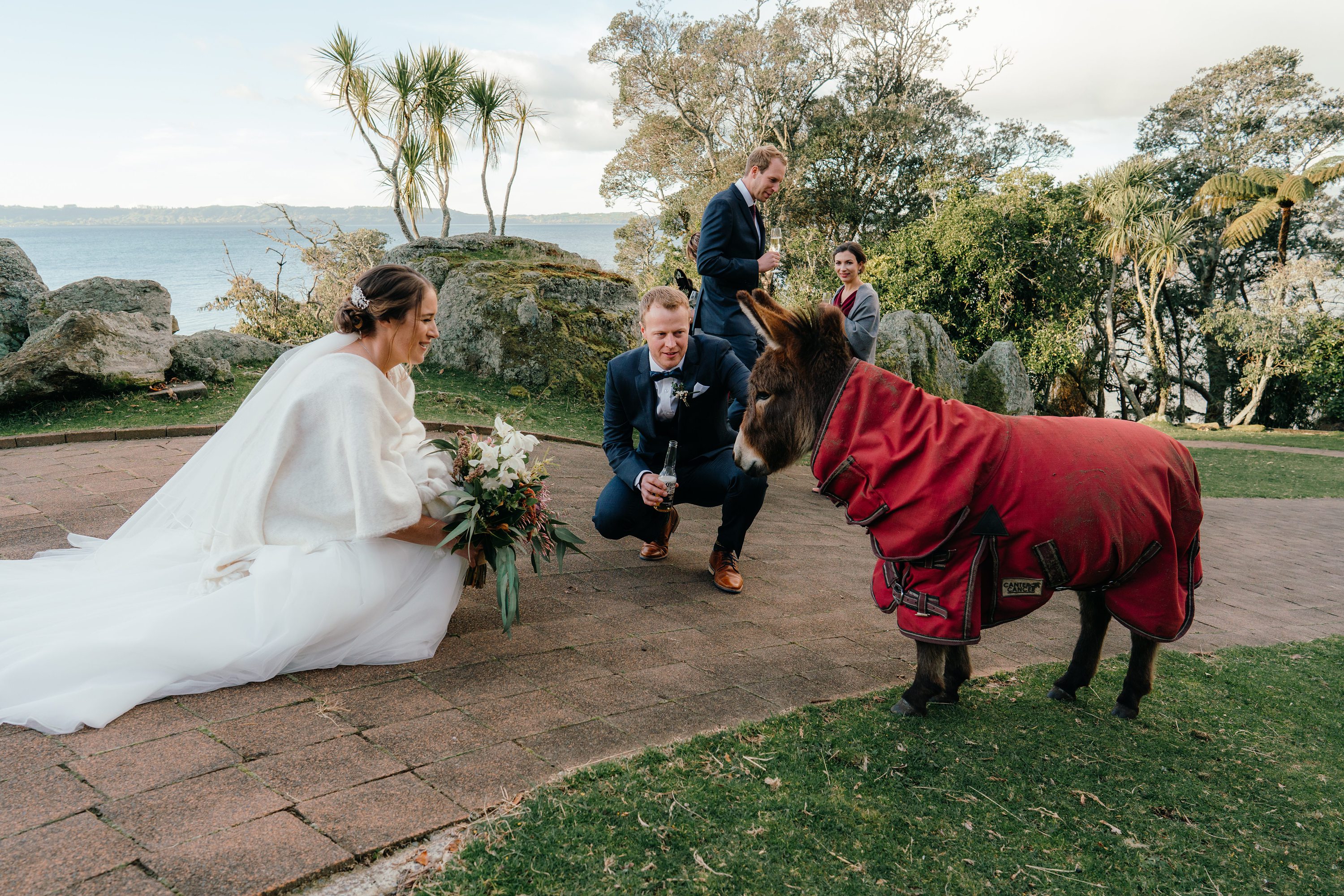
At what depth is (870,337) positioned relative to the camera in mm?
7051

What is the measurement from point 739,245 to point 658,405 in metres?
1.93

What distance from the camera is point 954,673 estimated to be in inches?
138

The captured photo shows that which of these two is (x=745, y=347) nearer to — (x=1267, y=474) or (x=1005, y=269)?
(x=1267, y=474)

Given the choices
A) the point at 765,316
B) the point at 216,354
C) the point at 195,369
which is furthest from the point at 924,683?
the point at 216,354

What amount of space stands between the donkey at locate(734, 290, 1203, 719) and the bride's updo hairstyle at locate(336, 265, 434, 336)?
161cm

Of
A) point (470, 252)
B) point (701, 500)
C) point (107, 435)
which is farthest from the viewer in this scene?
point (470, 252)

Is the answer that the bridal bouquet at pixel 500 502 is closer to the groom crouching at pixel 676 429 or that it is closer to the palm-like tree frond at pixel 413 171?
the groom crouching at pixel 676 429

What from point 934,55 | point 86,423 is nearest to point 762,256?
point 86,423

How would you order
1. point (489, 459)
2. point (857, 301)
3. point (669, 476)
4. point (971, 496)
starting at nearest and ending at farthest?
point (971, 496) < point (489, 459) < point (669, 476) < point (857, 301)

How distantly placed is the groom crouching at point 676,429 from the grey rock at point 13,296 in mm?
8120

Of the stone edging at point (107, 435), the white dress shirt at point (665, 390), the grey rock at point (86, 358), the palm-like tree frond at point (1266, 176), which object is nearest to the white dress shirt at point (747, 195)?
the white dress shirt at point (665, 390)

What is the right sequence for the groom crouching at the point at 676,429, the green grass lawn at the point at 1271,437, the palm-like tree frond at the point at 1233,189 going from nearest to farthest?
the groom crouching at the point at 676,429
the green grass lawn at the point at 1271,437
the palm-like tree frond at the point at 1233,189

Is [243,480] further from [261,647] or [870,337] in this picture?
[870,337]

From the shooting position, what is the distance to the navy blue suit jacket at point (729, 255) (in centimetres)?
609
